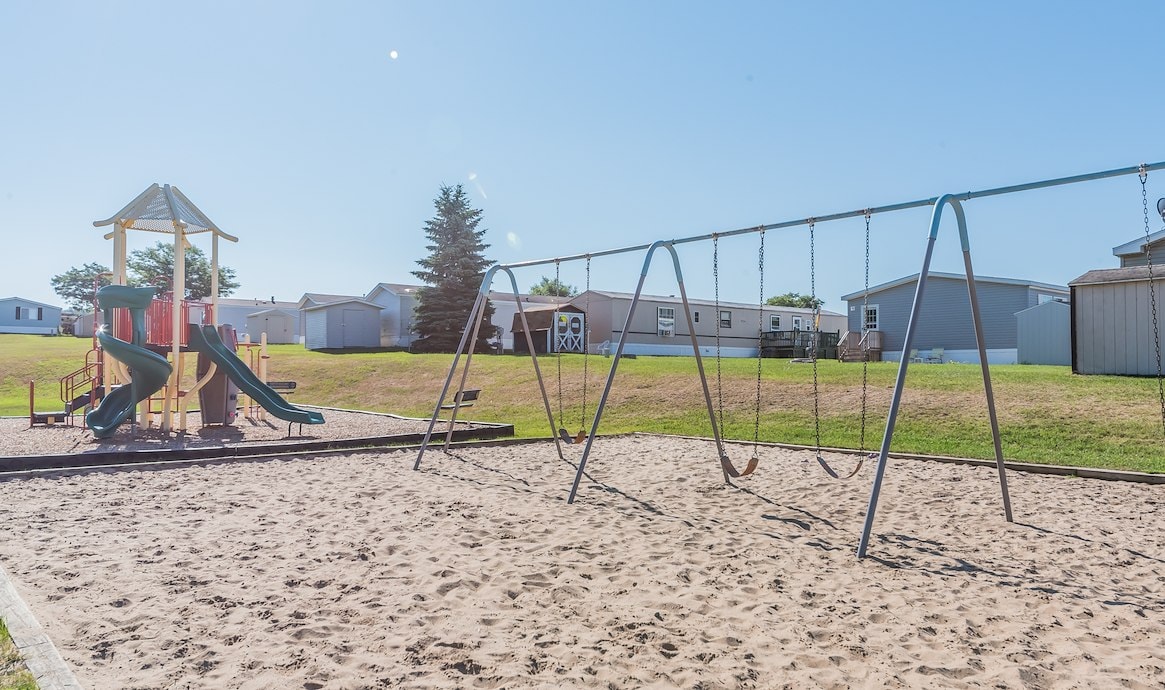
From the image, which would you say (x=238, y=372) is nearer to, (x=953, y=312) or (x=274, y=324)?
(x=953, y=312)

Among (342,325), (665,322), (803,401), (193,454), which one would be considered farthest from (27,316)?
(803,401)

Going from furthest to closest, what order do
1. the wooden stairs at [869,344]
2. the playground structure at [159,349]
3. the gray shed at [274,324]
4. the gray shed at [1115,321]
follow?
the gray shed at [274,324] → the wooden stairs at [869,344] → the gray shed at [1115,321] → the playground structure at [159,349]

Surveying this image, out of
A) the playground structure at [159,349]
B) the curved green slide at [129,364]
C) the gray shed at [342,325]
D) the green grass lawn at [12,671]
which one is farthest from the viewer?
the gray shed at [342,325]

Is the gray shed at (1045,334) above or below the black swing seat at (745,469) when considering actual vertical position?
above

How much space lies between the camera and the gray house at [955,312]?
26.1 metres

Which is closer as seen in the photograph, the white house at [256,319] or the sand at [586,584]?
the sand at [586,584]

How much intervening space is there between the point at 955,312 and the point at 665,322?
12.4 m

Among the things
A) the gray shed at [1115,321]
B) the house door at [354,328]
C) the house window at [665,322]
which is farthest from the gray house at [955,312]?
the house door at [354,328]

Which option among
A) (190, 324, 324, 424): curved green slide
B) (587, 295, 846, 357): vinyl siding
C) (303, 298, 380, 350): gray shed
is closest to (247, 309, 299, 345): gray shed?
(303, 298, 380, 350): gray shed

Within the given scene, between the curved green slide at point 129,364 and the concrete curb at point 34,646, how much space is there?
779 centimetres

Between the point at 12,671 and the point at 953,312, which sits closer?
the point at 12,671

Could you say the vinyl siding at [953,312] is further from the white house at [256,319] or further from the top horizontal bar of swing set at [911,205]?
the white house at [256,319]

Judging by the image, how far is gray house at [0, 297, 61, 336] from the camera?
5738 centimetres

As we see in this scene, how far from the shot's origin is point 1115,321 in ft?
51.2
